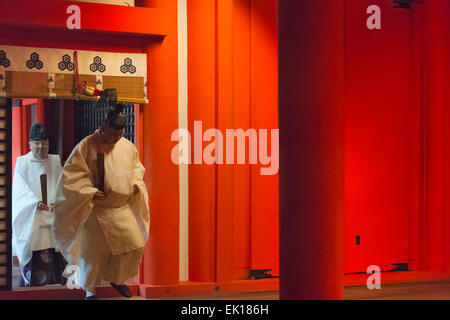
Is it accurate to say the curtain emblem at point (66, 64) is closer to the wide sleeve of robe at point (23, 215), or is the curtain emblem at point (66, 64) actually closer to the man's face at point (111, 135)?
the man's face at point (111, 135)

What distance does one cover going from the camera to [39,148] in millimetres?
8500

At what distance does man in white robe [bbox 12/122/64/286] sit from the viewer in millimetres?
8320

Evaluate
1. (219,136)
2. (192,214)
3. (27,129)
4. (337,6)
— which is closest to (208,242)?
(192,214)

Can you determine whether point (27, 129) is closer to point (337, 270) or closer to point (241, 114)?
point (241, 114)

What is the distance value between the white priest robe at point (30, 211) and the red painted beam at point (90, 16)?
1949 mm

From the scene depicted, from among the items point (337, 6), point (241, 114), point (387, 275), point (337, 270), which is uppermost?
point (337, 6)

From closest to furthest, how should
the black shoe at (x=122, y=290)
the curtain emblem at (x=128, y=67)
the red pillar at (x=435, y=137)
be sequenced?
the black shoe at (x=122, y=290) → the curtain emblem at (x=128, y=67) → the red pillar at (x=435, y=137)

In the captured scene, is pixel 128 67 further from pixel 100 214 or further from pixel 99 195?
→ pixel 100 214

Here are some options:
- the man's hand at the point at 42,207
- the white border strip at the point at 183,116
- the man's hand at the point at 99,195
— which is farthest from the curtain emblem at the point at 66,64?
the man's hand at the point at 42,207

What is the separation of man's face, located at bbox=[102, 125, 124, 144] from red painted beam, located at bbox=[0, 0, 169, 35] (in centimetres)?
108

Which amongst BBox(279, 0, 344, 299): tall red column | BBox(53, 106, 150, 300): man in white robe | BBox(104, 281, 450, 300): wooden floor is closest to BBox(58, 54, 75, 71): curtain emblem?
BBox(53, 106, 150, 300): man in white robe

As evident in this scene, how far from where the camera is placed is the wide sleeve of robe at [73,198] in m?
6.70

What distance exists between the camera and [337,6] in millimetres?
5074

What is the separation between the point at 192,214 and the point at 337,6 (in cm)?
332
